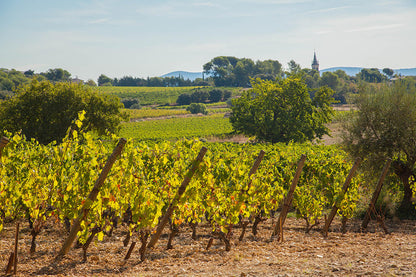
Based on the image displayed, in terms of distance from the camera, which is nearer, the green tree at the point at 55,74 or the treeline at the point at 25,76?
the treeline at the point at 25,76

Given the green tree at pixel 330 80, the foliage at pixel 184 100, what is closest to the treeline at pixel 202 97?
the foliage at pixel 184 100

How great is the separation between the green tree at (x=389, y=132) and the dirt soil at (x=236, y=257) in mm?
2548

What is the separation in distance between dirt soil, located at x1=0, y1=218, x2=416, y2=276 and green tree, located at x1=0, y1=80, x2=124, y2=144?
17.5 m

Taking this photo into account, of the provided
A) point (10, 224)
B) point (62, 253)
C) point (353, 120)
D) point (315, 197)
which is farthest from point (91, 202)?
point (353, 120)

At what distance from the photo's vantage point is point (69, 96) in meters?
24.8

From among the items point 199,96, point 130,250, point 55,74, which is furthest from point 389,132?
point 55,74

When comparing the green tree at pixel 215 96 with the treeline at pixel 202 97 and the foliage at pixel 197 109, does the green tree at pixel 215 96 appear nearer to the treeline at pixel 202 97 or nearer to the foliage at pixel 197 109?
the treeline at pixel 202 97

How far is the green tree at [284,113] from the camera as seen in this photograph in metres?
27.3

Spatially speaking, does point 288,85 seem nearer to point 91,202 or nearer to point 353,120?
point 353,120

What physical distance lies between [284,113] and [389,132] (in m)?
18.0

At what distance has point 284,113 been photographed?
91.1ft

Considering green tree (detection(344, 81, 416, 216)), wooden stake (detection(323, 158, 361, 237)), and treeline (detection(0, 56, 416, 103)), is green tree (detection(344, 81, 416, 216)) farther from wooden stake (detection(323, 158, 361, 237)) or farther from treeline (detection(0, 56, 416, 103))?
treeline (detection(0, 56, 416, 103))

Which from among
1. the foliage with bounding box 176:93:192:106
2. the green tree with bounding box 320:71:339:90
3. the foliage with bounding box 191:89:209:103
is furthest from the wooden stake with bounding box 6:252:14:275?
the green tree with bounding box 320:71:339:90

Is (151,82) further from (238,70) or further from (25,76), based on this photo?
(25,76)
